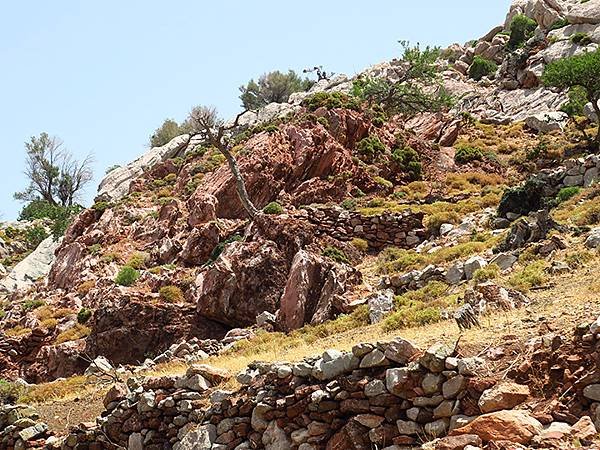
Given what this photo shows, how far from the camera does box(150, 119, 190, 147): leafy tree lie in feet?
204

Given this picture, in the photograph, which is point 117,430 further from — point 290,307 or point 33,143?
point 33,143

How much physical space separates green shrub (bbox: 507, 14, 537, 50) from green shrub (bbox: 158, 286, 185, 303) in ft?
171

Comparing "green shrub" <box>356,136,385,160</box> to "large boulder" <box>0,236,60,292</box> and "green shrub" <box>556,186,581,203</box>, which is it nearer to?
"green shrub" <box>556,186,581,203</box>

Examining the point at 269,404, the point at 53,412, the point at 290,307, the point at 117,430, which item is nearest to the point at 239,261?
the point at 290,307

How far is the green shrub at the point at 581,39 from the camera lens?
168 feet

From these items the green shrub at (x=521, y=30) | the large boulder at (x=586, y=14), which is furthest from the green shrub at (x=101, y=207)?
the green shrub at (x=521, y=30)

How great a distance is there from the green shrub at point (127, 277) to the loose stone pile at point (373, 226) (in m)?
7.33

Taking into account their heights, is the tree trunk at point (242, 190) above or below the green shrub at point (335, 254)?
above

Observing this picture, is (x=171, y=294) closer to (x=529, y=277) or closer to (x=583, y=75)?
(x=529, y=277)

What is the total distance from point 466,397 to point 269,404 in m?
3.37

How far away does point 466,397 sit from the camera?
828cm

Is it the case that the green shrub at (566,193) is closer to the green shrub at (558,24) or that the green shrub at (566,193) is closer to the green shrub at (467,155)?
the green shrub at (467,155)

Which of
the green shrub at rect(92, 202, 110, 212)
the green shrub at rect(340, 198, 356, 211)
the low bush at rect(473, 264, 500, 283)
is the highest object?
the green shrub at rect(92, 202, 110, 212)

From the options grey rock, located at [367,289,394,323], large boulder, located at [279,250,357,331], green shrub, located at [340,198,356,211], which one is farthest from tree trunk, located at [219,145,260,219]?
grey rock, located at [367,289,394,323]
